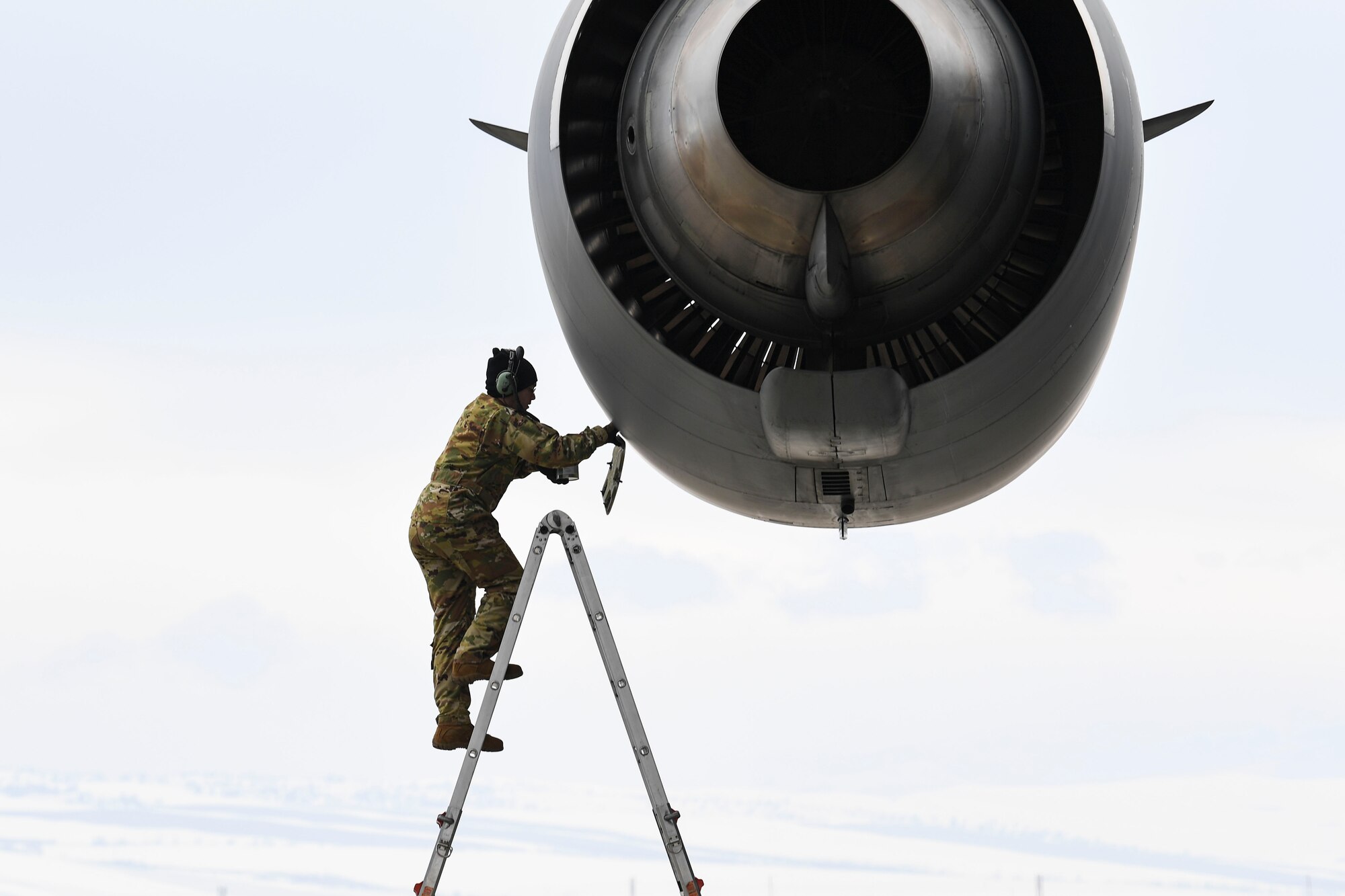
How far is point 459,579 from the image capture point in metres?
7.02

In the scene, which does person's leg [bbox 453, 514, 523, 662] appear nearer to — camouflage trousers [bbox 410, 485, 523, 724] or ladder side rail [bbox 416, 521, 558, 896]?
camouflage trousers [bbox 410, 485, 523, 724]

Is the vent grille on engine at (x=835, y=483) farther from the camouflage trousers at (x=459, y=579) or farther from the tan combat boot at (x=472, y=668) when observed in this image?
the tan combat boot at (x=472, y=668)

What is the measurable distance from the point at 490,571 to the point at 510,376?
95 cm

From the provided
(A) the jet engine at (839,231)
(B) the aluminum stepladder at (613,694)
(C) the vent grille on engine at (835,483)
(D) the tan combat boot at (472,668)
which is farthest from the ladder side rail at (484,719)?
(C) the vent grille on engine at (835,483)

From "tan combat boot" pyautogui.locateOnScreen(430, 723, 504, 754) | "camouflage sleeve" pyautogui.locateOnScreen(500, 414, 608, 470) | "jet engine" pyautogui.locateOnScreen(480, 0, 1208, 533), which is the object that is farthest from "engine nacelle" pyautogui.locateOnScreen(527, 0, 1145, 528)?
"tan combat boot" pyautogui.locateOnScreen(430, 723, 504, 754)

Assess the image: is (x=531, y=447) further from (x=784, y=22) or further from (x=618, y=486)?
(x=784, y=22)

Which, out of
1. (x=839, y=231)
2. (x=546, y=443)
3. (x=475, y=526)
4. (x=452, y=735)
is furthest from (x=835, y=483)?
(x=452, y=735)

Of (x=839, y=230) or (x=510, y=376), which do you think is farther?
(x=510, y=376)

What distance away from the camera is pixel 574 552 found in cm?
619

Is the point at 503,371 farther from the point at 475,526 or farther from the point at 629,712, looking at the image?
the point at 629,712

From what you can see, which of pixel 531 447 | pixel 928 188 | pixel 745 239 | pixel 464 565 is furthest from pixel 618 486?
pixel 928 188

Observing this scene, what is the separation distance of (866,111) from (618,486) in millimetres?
2312

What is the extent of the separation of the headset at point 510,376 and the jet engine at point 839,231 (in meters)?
0.69

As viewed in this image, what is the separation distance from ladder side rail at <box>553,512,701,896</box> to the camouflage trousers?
26.2 inches
